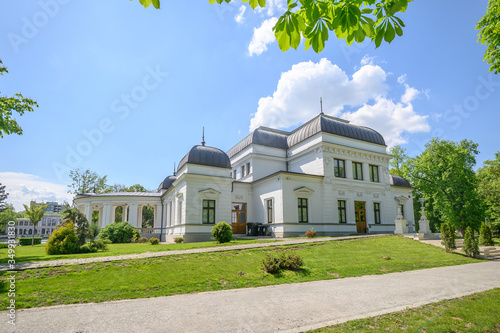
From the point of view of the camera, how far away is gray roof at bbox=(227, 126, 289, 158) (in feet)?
98.6

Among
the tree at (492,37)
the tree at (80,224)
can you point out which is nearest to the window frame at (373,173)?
the tree at (492,37)

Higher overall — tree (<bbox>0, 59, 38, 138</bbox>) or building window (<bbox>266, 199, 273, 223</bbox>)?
tree (<bbox>0, 59, 38, 138</bbox>)

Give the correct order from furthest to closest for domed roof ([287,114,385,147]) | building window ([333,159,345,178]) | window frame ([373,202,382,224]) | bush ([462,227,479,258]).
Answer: window frame ([373,202,382,224])
domed roof ([287,114,385,147])
building window ([333,159,345,178])
bush ([462,227,479,258])

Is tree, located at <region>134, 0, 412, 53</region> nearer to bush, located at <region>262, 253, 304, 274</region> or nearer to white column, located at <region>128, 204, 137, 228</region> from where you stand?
bush, located at <region>262, 253, 304, 274</region>

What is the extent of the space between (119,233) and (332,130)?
22.3 meters

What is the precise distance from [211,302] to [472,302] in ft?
20.5

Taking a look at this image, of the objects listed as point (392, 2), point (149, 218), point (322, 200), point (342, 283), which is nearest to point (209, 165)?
point (322, 200)

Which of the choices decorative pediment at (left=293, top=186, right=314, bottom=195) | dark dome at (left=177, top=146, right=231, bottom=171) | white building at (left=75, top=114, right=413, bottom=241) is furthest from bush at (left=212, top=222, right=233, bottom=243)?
decorative pediment at (left=293, top=186, right=314, bottom=195)

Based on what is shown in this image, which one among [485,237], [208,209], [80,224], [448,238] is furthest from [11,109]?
[485,237]

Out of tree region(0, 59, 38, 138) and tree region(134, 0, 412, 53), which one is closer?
tree region(134, 0, 412, 53)

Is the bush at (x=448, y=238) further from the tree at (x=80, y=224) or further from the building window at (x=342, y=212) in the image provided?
the tree at (x=80, y=224)

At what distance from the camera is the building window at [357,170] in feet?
89.9

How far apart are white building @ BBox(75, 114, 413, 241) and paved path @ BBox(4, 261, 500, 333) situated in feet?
47.8

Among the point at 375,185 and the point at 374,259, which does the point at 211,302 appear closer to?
the point at 374,259
